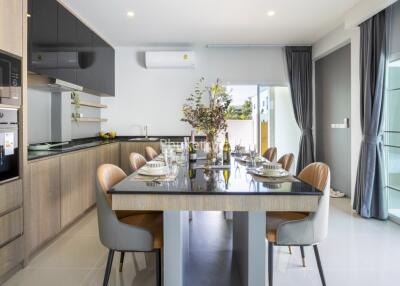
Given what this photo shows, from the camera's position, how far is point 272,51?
630 cm

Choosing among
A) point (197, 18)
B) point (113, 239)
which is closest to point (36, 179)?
point (113, 239)

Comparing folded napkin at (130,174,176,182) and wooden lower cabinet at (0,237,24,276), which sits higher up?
folded napkin at (130,174,176,182)

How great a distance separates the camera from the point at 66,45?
3.90 m

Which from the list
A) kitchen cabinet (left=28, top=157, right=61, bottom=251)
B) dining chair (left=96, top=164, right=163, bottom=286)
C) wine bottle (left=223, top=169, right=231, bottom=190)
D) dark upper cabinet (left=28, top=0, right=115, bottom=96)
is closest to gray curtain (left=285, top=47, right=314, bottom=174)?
dark upper cabinet (left=28, top=0, right=115, bottom=96)

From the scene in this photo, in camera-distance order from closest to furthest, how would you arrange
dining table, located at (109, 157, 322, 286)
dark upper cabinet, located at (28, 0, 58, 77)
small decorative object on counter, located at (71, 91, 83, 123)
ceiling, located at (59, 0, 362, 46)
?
dining table, located at (109, 157, 322, 286) → dark upper cabinet, located at (28, 0, 58, 77) → ceiling, located at (59, 0, 362, 46) → small decorative object on counter, located at (71, 91, 83, 123)

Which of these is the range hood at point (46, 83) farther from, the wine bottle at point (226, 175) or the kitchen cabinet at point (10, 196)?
the wine bottle at point (226, 175)

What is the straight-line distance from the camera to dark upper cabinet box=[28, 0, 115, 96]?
3.20m

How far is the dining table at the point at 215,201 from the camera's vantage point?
1.69 meters

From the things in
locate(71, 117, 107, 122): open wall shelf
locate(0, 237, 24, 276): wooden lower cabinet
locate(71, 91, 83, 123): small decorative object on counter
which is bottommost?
locate(0, 237, 24, 276): wooden lower cabinet

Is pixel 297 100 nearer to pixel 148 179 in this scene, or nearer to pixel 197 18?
pixel 197 18

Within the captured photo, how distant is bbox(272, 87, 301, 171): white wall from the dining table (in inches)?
183

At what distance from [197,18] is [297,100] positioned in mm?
2671

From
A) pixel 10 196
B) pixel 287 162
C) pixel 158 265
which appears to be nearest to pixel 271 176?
pixel 158 265

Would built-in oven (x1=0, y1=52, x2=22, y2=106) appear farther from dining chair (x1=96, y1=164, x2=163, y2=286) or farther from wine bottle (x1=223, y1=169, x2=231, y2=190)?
wine bottle (x1=223, y1=169, x2=231, y2=190)
